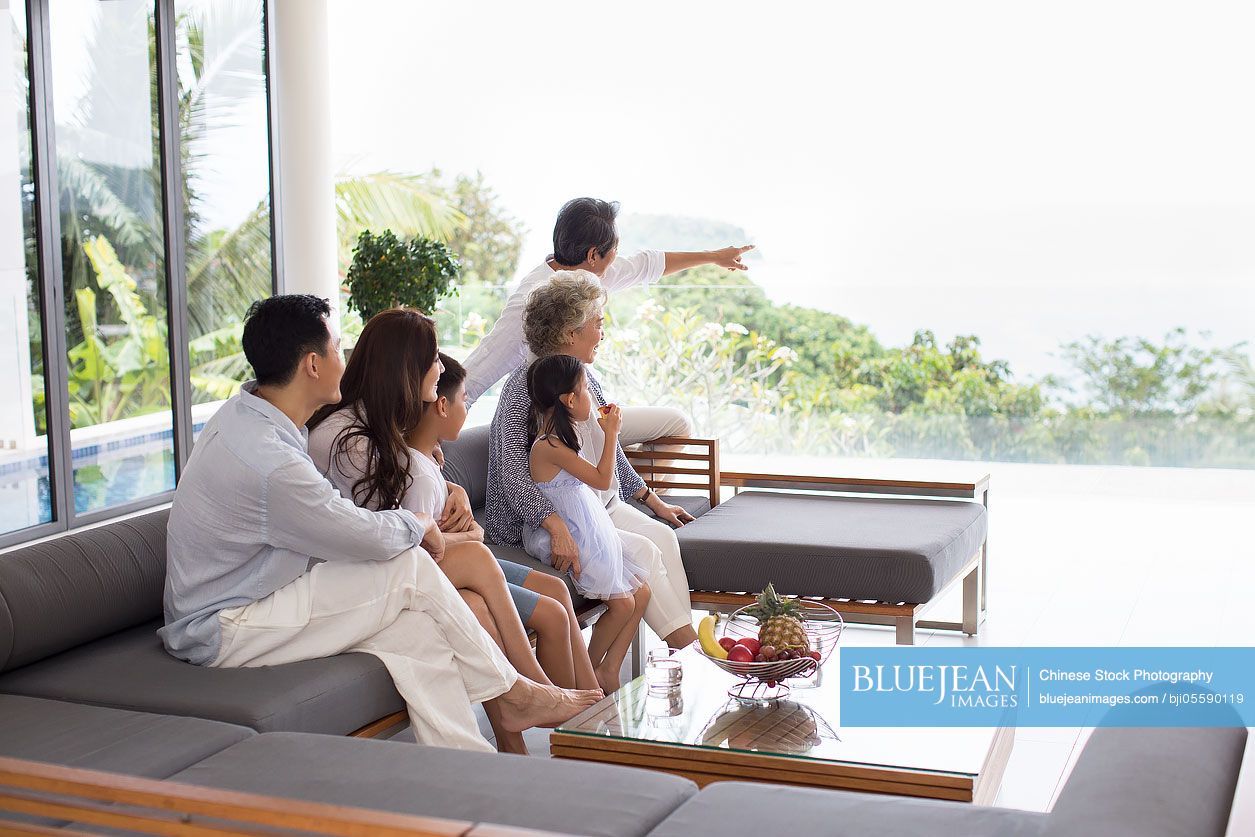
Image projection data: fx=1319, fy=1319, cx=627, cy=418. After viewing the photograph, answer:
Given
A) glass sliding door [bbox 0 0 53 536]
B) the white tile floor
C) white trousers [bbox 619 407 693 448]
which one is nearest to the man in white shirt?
white trousers [bbox 619 407 693 448]

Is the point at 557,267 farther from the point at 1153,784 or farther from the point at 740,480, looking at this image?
the point at 1153,784

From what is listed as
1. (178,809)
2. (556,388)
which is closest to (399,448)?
(556,388)

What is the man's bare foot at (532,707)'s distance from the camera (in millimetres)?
3115

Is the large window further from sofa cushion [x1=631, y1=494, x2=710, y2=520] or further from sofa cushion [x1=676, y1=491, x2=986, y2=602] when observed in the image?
sofa cushion [x1=676, y1=491, x2=986, y2=602]

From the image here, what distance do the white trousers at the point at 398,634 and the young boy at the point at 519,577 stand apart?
0.32m

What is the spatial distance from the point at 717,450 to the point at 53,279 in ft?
9.13

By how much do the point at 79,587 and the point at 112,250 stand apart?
3071 millimetres

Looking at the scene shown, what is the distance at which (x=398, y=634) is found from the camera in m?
3.04

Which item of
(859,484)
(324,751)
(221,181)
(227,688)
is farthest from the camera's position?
(221,181)

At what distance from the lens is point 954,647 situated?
449 cm

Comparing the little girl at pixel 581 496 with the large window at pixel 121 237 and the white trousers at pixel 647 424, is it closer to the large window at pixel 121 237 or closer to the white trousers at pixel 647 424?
the white trousers at pixel 647 424

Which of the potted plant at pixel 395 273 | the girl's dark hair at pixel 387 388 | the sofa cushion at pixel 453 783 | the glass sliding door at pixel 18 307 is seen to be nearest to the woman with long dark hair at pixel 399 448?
the girl's dark hair at pixel 387 388

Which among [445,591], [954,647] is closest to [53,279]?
[445,591]

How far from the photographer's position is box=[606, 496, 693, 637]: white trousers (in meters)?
4.03
